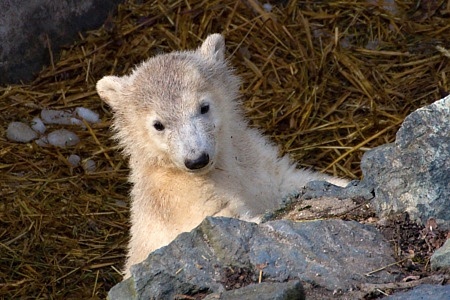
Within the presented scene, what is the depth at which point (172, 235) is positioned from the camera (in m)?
5.85

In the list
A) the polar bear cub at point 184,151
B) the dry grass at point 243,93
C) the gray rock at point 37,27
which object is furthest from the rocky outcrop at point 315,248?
the gray rock at point 37,27

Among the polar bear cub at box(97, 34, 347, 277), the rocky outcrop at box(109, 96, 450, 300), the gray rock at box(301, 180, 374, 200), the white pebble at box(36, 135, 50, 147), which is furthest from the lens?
Result: the white pebble at box(36, 135, 50, 147)

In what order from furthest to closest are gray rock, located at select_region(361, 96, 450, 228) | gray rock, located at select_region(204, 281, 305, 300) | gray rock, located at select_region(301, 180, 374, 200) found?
gray rock, located at select_region(301, 180, 374, 200) < gray rock, located at select_region(361, 96, 450, 228) < gray rock, located at select_region(204, 281, 305, 300)

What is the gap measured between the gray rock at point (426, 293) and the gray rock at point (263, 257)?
234 mm

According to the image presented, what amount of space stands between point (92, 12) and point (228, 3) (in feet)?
4.33

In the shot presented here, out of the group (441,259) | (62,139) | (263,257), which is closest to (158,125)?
(263,257)

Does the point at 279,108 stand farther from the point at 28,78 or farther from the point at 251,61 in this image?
the point at 28,78

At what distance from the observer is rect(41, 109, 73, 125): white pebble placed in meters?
8.50

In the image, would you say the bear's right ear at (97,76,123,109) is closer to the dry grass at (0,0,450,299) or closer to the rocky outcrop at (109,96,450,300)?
the dry grass at (0,0,450,299)

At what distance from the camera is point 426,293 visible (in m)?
3.49

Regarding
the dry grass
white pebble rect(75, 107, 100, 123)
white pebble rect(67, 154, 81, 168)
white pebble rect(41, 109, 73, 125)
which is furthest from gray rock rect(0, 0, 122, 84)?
white pebble rect(67, 154, 81, 168)

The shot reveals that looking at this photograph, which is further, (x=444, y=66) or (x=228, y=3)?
(x=228, y=3)

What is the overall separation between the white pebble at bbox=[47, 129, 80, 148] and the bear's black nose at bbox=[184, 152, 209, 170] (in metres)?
3.12

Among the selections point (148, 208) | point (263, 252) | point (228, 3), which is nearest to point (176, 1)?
point (228, 3)
